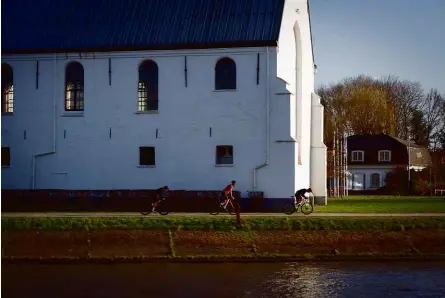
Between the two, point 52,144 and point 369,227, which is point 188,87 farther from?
point 369,227

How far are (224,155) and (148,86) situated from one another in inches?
223

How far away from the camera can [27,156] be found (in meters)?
35.4

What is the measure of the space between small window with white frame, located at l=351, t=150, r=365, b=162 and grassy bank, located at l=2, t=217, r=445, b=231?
5515 cm

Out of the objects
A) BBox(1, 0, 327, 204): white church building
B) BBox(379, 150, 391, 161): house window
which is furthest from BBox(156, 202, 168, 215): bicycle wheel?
BBox(379, 150, 391, 161): house window

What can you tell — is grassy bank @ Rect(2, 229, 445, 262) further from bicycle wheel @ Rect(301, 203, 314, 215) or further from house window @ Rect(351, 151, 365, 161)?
house window @ Rect(351, 151, 365, 161)

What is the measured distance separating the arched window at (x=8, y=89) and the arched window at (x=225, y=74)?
11644 millimetres

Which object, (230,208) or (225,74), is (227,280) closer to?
(230,208)

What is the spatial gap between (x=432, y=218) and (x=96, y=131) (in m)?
18.0

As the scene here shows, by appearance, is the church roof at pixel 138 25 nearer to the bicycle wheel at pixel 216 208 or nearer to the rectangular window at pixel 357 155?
the bicycle wheel at pixel 216 208

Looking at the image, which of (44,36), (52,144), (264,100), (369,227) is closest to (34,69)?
(44,36)

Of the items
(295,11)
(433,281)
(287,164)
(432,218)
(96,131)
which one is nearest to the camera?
(433,281)

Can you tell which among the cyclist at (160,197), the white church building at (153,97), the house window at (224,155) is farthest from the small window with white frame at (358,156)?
the cyclist at (160,197)

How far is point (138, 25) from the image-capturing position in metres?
35.3

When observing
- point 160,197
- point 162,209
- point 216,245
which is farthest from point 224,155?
point 216,245
